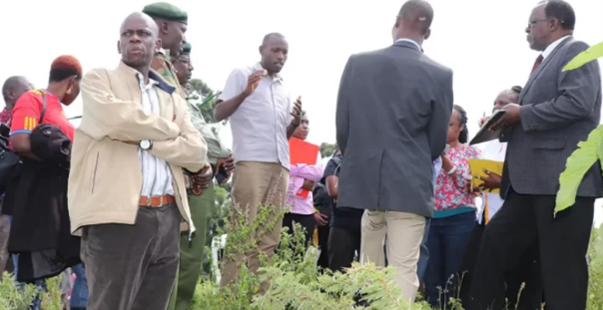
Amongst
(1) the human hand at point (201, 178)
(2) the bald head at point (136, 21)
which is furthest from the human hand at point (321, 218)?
(2) the bald head at point (136, 21)

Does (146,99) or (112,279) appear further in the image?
(146,99)

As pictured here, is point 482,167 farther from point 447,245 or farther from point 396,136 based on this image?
point 447,245

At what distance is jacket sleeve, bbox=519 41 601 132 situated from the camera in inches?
185

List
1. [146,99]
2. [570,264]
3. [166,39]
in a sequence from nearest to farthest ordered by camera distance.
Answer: [146,99]
[570,264]
[166,39]

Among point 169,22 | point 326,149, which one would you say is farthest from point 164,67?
point 326,149

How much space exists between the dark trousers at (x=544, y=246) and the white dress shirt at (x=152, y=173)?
210cm

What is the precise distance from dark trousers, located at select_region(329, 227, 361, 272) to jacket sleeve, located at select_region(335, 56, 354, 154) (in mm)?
2271

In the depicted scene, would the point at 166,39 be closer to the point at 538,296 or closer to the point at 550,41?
the point at 550,41

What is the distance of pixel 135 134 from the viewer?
12.3 feet

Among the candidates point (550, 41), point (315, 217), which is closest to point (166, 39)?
point (550, 41)

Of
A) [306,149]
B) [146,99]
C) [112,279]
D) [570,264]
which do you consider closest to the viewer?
[112,279]

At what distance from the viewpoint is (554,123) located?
15.6 feet

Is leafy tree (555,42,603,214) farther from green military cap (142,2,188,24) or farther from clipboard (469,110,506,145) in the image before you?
green military cap (142,2,188,24)

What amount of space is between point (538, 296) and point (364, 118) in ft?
5.63
